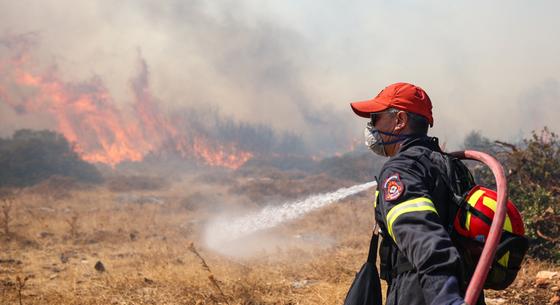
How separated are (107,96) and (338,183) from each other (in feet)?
75.4

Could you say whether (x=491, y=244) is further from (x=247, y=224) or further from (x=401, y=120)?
(x=247, y=224)

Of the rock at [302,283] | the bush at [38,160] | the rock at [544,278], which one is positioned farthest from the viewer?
the bush at [38,160]

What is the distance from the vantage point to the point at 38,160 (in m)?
29.3

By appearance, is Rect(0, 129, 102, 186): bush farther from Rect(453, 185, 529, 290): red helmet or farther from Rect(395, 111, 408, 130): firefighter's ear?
Rect(453, 185, 529, 290): red helmet

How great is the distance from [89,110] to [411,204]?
39.2m

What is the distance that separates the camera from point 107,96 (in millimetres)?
37375

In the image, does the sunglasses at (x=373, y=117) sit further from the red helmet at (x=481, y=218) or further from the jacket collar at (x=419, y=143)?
the red helmet at (x=481, y=218)

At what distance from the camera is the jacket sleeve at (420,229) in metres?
1.52

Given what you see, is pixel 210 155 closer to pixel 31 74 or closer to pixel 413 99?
pixel 31 74

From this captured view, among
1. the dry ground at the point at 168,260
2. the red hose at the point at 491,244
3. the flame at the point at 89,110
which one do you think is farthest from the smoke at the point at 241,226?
the flame at the point at 89,110

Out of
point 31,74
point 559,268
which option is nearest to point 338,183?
point 559,268

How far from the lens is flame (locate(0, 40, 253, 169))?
33844 millimetres

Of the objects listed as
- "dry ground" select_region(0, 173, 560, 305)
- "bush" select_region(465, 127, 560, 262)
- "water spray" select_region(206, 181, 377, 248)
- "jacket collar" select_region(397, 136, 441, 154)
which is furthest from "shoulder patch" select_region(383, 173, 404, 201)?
"water spray" select_region(206, 181, 377, 248)

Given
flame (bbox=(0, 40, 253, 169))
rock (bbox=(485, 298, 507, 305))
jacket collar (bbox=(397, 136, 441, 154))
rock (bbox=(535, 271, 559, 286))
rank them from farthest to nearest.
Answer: flame (bbox=(0, 40, 253, 169)), rock (bbox=(535, 271, 559, 286)), rock (bbox=(485, 298, 507, 305)), jacket collar (bbox=(397, 136, 441, 154))
